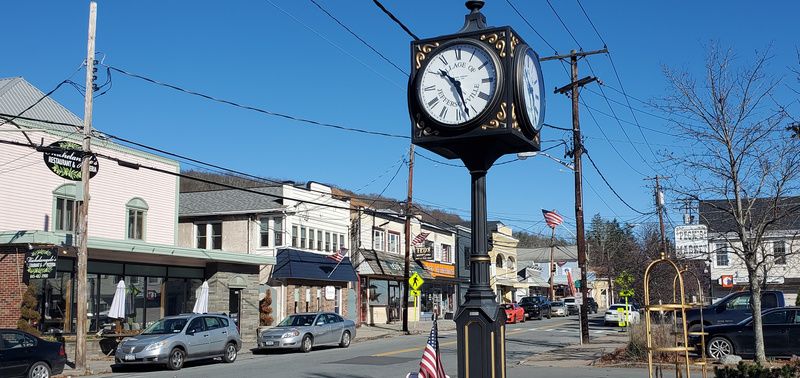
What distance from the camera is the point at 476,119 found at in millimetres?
6699

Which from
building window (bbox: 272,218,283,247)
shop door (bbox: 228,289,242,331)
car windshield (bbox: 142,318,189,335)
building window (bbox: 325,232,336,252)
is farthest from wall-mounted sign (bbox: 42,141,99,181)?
building window (bbox: 325,232,336,252)

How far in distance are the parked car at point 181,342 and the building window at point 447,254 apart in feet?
116

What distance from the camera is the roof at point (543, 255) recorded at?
10509 cm

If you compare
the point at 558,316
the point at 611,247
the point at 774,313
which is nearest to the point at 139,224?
the point at 774,313

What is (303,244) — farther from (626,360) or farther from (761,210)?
(761,210)

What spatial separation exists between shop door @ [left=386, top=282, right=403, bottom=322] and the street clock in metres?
44.4

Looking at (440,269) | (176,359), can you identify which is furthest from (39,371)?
(440,269)

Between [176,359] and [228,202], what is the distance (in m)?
20.5

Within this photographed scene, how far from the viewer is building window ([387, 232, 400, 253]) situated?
51.6 meters

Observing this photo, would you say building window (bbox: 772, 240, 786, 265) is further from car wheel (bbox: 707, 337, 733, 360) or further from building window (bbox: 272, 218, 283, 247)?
building window (bbox: 272, 218, 283, 247)

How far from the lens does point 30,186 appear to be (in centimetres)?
2811

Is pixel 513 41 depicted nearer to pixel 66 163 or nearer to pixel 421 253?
pixel 66 163

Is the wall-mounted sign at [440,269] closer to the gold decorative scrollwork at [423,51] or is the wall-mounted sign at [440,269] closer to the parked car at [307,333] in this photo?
the parked car at [307,333]

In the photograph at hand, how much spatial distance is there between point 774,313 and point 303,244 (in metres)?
26.0
